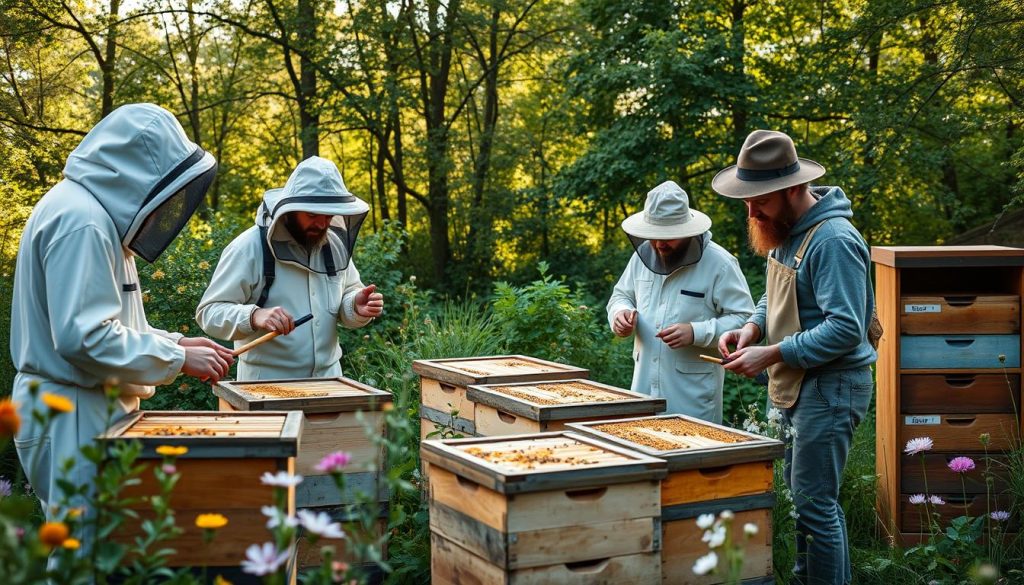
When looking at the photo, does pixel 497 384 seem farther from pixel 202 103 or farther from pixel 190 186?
pixel 202 103

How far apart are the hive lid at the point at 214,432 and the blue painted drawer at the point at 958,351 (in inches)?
132

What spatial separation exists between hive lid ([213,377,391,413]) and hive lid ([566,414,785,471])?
→ 2.65 ft

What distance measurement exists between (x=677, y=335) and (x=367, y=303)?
4.84 feet

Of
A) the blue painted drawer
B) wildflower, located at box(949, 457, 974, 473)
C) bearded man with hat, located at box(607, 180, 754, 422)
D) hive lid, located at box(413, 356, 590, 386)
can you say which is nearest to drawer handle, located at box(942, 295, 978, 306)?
the blue painted drawer

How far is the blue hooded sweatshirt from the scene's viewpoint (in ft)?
12.0

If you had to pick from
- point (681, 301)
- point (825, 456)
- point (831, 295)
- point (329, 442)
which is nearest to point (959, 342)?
point (681, 301)

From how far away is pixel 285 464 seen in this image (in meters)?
2.69

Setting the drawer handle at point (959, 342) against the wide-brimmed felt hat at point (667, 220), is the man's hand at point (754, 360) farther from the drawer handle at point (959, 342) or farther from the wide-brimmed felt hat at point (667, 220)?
the drawer handle at point (959, 342)

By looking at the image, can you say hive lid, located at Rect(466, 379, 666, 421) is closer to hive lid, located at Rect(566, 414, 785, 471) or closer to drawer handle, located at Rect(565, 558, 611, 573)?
hive lid, located at Rect(566, 414, 785, 471)

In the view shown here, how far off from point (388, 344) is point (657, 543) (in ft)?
15.2

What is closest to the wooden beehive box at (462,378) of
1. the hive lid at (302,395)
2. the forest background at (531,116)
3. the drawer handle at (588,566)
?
the hive lid at (302,395)

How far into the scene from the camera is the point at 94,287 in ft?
9.12

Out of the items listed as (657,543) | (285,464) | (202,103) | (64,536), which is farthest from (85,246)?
(202,103)

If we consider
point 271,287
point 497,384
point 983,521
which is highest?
point 271,287
